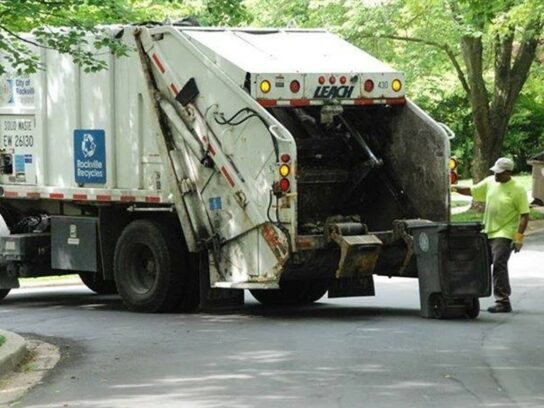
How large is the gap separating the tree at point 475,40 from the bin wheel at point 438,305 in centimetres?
1042

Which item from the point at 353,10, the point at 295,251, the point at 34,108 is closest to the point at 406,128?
the point at 295,251

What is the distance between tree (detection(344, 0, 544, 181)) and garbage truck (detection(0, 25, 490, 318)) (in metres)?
9.06

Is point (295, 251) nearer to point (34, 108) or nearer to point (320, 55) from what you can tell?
point (320, 55)

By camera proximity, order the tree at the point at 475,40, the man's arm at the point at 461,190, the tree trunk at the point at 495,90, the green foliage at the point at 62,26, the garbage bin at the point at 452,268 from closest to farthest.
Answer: the green foliage at the point at 62,26
the garbage bin at the point at 452,268
the man's arm at the point at 461,190
the tree at the point at 475,40
the tree trunk at the point at 495,90

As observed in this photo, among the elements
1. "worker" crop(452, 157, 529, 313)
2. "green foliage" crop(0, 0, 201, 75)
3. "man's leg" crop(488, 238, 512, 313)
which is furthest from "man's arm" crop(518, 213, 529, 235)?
"green foliage" crop(0, 0, 201, 75)

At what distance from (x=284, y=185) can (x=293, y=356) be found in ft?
8.71

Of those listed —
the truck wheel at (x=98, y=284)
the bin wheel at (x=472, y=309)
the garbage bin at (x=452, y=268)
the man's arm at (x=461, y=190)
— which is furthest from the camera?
the truck wheel at (x=98, y=284)

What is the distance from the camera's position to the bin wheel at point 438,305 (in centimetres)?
1383

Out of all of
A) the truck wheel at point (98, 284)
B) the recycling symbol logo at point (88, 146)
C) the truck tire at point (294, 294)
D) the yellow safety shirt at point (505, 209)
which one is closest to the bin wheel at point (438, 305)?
the yellow safety shirt at point (505, 209)

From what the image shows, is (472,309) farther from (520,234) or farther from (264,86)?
(264,86)

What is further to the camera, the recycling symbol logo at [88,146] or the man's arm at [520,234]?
the recycling symbol logo at [88,146]

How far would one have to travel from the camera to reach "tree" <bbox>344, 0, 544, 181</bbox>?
26.3 metres

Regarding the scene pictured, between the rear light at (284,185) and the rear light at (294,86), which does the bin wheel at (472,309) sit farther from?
the rear light at (294,86)

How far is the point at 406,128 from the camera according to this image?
15023 mm
